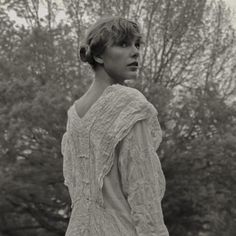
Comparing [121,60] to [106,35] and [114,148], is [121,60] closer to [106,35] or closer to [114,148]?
[106,35]

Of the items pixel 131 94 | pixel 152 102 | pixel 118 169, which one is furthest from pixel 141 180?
pixel 152 102

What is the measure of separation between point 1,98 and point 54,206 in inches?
151

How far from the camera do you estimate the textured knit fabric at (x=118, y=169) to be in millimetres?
1902

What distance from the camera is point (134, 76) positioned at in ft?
6.84

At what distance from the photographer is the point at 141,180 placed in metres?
1.90

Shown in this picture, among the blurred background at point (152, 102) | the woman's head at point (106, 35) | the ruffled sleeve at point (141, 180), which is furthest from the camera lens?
the blurred background at point (152, 102)

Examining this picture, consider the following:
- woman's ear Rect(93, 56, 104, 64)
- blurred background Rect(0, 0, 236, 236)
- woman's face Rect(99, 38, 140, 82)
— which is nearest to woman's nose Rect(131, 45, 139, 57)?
woman's face Rect(99, 38, 140, 82)

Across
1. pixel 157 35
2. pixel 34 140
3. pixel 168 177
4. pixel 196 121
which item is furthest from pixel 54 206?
pixel 157 35

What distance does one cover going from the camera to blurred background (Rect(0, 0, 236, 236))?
19.7 m

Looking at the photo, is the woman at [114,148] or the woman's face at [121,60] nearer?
the woman at [114,148]

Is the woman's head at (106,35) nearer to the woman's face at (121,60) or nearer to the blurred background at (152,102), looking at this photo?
the woman's face at (121,60)

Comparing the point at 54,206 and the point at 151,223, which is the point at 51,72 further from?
the point at 151,223

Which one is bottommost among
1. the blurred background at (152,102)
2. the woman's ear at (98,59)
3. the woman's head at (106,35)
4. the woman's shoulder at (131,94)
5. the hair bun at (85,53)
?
the blurred background at (152,102)

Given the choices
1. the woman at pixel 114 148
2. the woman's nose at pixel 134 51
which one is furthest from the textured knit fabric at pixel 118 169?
the woman's nose at pixel 134 51
